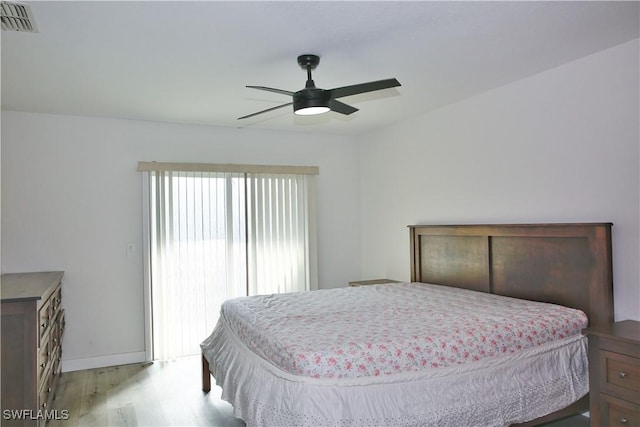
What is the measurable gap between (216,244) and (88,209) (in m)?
1.25

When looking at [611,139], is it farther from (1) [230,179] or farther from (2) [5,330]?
(2) [5,330]

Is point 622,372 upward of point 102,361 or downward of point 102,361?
upward

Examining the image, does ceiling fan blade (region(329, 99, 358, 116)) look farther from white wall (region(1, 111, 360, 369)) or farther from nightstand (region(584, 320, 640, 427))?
white wall (region(1, 111, 360, 369))

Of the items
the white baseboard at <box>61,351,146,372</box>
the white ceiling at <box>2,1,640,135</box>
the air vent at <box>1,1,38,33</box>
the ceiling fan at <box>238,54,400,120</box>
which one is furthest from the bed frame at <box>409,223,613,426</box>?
the air vent at <box>1,1,38,33</box>

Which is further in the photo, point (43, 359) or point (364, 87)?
point (43, 359)

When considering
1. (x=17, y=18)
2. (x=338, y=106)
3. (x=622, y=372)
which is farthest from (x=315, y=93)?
(x=622, y=372)

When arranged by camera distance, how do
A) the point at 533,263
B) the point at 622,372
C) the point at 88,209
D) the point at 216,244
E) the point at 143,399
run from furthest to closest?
the point at 216,244 → the point at 88,209 → the point at 143,399 → the point at 533,263 → the point at 622,372

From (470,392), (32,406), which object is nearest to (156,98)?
(32,406)

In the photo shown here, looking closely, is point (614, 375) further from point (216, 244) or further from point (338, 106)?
point (216, 244)

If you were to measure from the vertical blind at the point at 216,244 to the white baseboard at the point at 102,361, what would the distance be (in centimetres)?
17

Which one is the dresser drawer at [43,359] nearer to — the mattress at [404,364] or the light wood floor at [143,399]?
the light wood floor at [143,399]

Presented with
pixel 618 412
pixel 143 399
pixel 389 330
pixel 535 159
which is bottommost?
pixel 143 399

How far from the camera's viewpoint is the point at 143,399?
3.43 m

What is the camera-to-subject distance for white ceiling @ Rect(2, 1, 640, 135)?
220 cm
